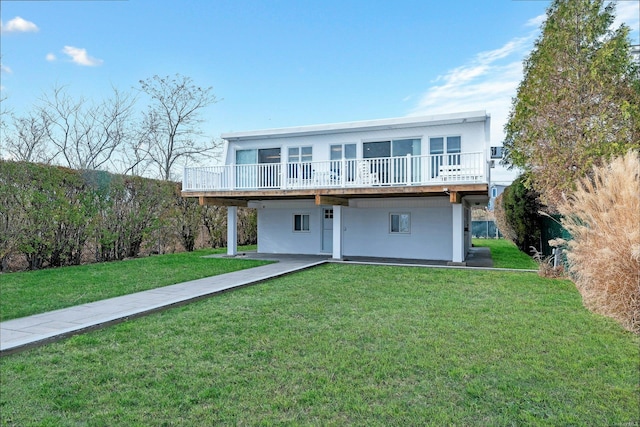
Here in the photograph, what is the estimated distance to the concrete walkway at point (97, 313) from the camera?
4.39 metres

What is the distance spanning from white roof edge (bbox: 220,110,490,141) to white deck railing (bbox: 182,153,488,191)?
46.6 inches

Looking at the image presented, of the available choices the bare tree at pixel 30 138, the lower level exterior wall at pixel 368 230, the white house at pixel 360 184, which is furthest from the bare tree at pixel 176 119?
the lower level exterior wall at pixel 368 230

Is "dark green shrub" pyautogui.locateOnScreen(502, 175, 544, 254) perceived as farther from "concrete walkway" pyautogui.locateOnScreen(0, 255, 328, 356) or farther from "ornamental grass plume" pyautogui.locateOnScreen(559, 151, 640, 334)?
"concrete walkway" pyautogui.locateOnScreen(0, 255, 328, 356)

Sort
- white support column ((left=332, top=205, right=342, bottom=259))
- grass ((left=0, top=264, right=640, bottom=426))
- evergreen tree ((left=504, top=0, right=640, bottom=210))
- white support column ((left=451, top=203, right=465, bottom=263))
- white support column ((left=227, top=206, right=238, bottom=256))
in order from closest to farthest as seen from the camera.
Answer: grass ((left=0, top=264, right=640, bottom=426)) < evergreen tree ((left=504, top=0, right=640, bottom=210)) < white support column ((left=451, top=203, right=465, bottom=263)) < white support column ((left=332, top=205, right=342, bottom=259)) < white support column ((left=227, top=206, right=238, bottom=256))

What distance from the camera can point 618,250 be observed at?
4898 millimetres

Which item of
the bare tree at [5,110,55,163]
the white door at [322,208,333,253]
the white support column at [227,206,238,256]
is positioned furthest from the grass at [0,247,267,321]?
the bare tree at [5,110,55,163]

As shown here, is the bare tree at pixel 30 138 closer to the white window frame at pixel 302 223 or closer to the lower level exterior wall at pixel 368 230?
the lower level exterior wall at pixel 368 230

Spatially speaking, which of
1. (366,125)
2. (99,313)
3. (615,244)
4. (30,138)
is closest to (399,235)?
(366,125)

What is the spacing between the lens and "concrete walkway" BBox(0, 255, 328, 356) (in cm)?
439

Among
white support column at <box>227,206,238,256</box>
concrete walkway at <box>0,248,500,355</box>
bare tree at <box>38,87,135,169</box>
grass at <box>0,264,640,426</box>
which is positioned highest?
bare tree at <box>38,87,135,169</box>

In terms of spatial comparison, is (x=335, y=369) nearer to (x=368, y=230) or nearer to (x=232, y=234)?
(x=368, y=230)

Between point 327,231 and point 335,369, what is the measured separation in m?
11.6

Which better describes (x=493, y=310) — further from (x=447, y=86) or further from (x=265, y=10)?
(x=265, y=10)

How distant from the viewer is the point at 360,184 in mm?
12055
